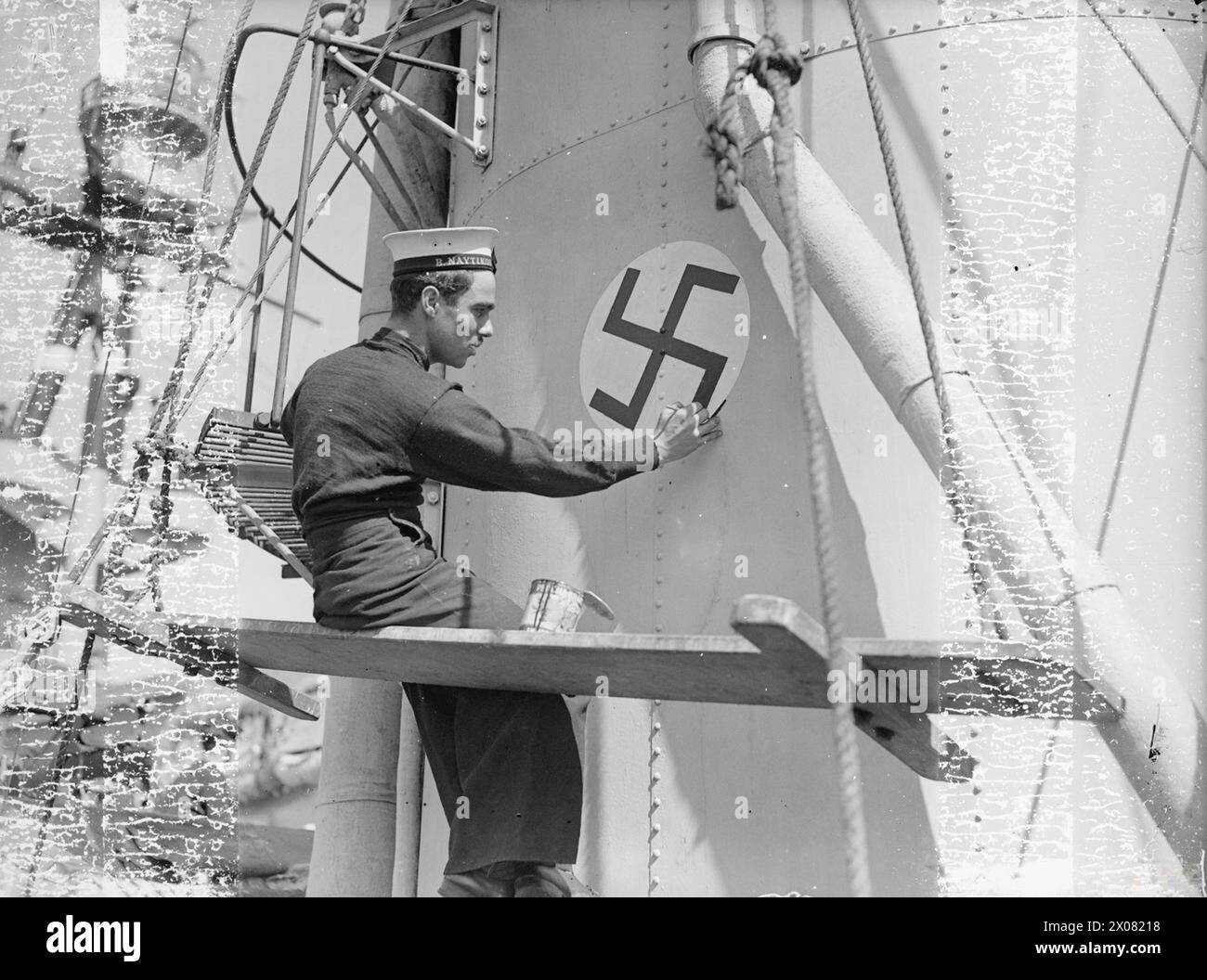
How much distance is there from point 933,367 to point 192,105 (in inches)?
529

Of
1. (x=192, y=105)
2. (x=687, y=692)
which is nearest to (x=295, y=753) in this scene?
(x=192, y=105)

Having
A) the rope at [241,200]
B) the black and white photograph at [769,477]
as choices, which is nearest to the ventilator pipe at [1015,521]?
the black and white photograph at [769,477]

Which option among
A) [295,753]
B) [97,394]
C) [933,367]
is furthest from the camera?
[295,753]

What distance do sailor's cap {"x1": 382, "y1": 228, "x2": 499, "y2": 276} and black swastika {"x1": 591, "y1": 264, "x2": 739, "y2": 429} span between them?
0.62m

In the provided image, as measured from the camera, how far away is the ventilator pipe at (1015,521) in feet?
11.6

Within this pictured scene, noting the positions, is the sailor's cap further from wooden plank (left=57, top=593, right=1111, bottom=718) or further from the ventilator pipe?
wooden plank (left=57, top=593, right=1111, bottom=718)

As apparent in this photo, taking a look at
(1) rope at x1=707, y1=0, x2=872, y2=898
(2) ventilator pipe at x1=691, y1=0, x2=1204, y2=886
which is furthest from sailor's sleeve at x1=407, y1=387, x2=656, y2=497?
(1) rope at x1=707, y1=0, x2=872, y2=898

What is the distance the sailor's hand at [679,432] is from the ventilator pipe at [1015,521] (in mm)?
535

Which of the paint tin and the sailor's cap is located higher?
A: the sailor's cap

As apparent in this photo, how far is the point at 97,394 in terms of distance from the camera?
1259cm

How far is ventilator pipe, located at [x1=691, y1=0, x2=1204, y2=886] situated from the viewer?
11.6 ft

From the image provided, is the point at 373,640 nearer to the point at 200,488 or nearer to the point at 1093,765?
the point at 200,488

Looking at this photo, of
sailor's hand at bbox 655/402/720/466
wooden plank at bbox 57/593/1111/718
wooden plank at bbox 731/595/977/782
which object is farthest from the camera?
sailor's hand at bbox 655/402/720/466

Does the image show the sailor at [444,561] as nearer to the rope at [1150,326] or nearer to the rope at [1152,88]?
the rope at [1150,326]
